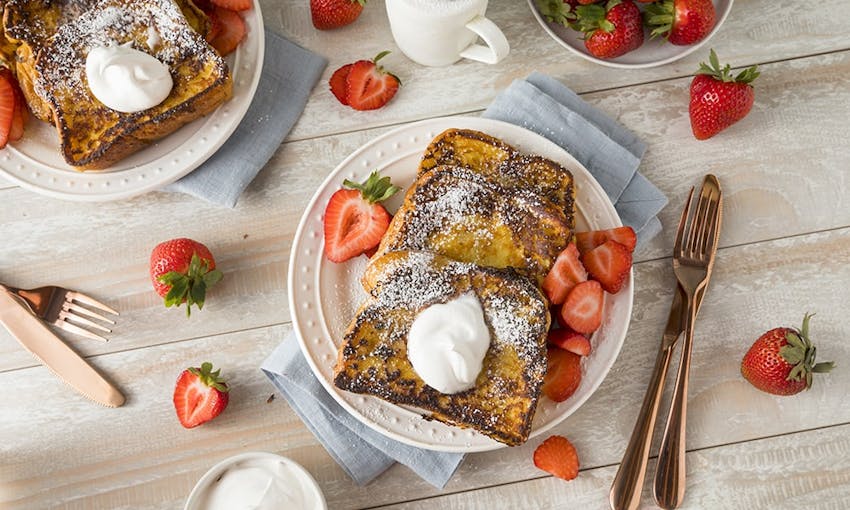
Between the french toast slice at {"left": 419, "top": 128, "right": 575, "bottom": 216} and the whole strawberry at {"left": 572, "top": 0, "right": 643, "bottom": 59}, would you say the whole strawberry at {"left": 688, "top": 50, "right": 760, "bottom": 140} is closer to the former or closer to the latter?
the whole strawberry at {"left": 572, "top": 0, "right": 643, "bottom": 59}

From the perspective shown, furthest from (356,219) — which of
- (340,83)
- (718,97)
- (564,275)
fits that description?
(718,97)

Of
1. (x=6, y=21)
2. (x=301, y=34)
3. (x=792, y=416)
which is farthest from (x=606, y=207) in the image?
(x=6, y=21)

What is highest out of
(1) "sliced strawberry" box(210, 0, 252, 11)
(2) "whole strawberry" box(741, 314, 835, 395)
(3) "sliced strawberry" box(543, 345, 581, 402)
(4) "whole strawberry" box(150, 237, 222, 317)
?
(1) "sliced strawberry" box(210, 0, 252, 11)

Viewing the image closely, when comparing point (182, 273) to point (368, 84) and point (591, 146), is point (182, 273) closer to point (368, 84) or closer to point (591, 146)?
point (368, 84)

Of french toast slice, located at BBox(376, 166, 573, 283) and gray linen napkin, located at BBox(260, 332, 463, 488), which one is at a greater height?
french toast slice, located at BBox(376, 166, 573, 283)

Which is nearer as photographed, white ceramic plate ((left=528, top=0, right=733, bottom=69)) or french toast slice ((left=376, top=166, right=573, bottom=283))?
french toast slice ((left=376, top=166, right=573, bottom=283))

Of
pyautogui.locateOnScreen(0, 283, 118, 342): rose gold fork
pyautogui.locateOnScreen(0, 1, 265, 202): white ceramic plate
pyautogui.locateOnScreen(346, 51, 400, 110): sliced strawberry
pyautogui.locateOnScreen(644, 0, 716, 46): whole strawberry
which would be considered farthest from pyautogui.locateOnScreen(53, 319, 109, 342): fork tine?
pyautogui.locateOnScreen(644, 0, 716, 46): whole strawberry

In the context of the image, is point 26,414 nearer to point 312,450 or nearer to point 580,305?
point 312,450

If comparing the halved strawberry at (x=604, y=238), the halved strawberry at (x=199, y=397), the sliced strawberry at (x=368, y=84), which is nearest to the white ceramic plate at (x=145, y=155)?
the sliced strawberry at (x=368, y=84)
